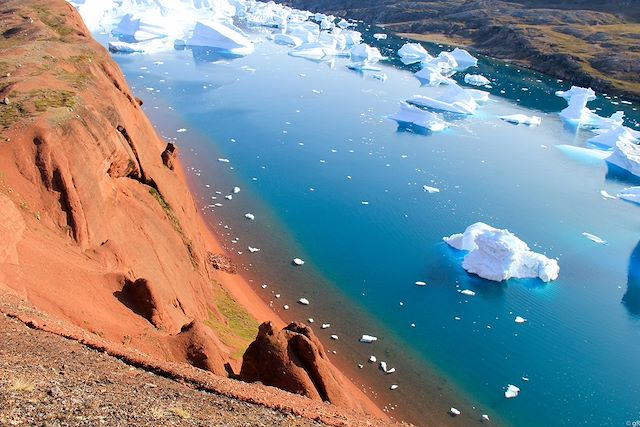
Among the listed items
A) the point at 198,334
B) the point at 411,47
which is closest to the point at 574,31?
the point at 411,47

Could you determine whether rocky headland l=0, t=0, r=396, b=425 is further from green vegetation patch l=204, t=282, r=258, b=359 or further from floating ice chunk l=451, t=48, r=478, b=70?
floating ice chunk l=451, t=48, r=478, b=70

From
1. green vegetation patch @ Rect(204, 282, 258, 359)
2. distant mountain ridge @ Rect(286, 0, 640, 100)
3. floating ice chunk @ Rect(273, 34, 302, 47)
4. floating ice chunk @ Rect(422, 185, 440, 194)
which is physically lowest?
floating ice chunk @ Rect(422, 185, 440, 194)

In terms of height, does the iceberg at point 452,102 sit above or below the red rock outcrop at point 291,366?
below

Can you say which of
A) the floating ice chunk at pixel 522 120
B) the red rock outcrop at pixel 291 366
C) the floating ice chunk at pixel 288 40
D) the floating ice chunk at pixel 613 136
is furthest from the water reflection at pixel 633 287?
the floating ice chunk at pixel 288 40

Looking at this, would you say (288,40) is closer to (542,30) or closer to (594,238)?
(542,30)

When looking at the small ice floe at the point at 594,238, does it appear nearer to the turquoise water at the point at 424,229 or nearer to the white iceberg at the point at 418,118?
the turquoise water at the point at 424,229

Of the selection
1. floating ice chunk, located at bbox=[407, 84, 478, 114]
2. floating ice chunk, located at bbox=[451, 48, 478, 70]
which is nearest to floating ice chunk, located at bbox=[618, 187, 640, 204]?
floating ice chunk, located at bbox=[407, 84, 478, 114]

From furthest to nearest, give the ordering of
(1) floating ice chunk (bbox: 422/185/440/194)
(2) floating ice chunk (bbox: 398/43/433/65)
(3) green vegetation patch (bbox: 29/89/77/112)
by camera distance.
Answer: (2) floating ice chunk (bbox: 398/43/433/65) → (1) floating ice chunk (bbox: 422/185/440/194) → (3) green vegetation patch (bbox: 29/89/77/112)

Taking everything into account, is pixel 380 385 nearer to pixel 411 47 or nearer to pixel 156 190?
pixel 156 190
